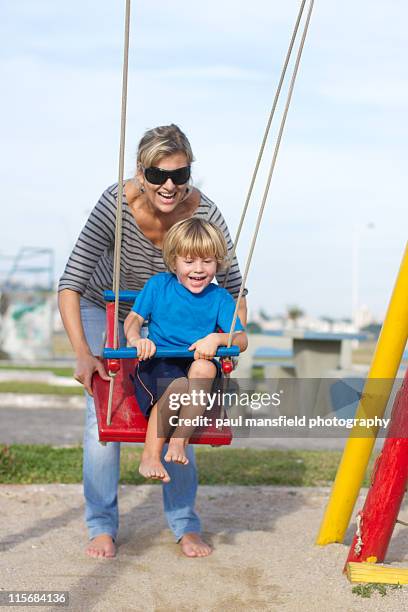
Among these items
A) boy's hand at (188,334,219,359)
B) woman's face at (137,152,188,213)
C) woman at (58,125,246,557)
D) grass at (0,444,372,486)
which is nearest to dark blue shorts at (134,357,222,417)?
boy's hand at (188,334,219,359)

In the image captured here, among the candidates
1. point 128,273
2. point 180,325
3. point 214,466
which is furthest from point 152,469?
point 214,466

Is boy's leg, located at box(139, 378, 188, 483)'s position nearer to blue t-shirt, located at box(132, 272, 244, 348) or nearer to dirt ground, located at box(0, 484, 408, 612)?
blue t-shirt, located at box(132, 272, 244, 348)

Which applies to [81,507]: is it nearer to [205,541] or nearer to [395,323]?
[205,541]

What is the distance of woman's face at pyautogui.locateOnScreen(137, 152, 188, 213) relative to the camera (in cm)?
367

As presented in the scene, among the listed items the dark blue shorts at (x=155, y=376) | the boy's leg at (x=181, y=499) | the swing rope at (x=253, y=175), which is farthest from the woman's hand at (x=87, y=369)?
the boy's leg at (x=181, y=499)

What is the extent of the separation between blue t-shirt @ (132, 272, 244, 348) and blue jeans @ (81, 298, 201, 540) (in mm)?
459

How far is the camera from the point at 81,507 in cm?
511

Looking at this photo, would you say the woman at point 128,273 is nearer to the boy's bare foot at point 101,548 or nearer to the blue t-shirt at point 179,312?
the boy's bare foot at point 101,548

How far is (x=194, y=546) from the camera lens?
163 inches

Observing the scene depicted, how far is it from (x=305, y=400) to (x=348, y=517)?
156 inches

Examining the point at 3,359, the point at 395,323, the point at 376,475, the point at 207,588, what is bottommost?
the point at 3,359

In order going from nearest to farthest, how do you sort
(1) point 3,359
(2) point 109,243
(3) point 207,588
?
(3) point 207,588 → (2) point 109,243 → (1) point 3,359

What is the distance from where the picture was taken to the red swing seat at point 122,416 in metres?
3.42

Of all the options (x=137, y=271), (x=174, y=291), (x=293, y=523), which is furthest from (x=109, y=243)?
(x=293, y=523)
